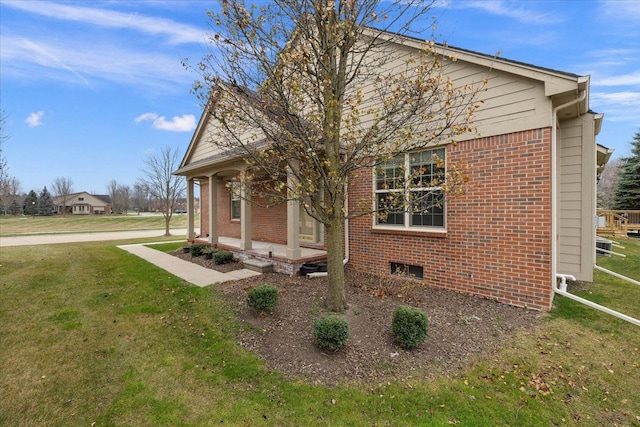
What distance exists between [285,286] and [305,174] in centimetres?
288

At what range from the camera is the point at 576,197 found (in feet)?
21.4

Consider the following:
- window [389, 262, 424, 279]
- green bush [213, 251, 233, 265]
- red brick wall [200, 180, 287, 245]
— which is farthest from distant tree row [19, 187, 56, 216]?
window [389, 262, 424, 279]

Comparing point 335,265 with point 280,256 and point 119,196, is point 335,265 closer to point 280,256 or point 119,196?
point 280,256

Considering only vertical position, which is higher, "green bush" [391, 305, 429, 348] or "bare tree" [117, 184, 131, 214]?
"bare tree" [117, 184, 131, 214]

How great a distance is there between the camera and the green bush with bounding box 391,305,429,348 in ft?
12.5

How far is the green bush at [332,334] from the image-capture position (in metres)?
3.72

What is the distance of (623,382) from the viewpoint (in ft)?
10.9

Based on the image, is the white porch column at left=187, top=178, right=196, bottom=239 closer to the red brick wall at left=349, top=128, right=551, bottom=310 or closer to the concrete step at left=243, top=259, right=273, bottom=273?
the concrete step at left=243, top=259, right=273, bottom=273

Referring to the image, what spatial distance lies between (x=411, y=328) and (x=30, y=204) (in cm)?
8038

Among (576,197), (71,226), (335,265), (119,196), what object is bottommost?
(71,226)

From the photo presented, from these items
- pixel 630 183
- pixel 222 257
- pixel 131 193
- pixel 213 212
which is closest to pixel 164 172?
pixel 213 212

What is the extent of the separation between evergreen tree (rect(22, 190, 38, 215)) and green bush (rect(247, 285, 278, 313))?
251ft

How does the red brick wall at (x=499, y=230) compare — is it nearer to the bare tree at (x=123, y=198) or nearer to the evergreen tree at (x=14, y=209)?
the evergreen tree at (x=14, y=209)

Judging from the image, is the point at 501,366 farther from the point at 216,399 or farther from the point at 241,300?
the point at 241,300
